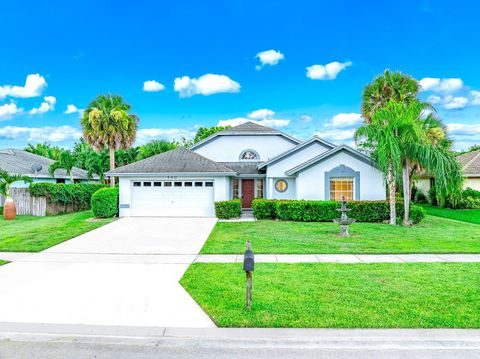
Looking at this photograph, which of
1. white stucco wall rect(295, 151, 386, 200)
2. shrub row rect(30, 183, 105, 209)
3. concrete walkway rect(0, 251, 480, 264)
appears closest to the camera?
concrete walkway rect(0, 251, 480, 264)

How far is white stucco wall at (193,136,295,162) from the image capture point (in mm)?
23078

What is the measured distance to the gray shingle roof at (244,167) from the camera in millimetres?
21513

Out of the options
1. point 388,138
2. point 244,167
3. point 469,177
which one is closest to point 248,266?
point 388,138

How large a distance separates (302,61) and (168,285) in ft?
80.0

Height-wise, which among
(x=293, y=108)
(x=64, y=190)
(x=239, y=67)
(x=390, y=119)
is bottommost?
(x=64, y=190)

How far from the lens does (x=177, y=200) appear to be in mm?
18469

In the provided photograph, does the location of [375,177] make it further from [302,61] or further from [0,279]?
[0,279]

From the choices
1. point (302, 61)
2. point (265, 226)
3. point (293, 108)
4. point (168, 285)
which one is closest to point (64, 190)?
point (265, 226)

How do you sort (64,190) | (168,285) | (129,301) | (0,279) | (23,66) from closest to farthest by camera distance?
1. (129,301)
2. (168,285)
3. (0,279)
4. (64,190)
5. (23,66)

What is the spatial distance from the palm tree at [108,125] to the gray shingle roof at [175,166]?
500cm

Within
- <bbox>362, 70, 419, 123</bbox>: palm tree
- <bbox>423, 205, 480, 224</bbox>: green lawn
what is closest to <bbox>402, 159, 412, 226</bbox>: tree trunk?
<bbox>423, 205, 480, 224</bbox>: green lawn

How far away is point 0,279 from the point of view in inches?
279

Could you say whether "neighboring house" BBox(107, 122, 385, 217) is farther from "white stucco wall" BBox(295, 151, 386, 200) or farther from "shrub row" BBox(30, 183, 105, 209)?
"shrub row" BBox(30, 183, 105, 209)

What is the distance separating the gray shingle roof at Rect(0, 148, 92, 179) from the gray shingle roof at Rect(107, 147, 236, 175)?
1047cm
